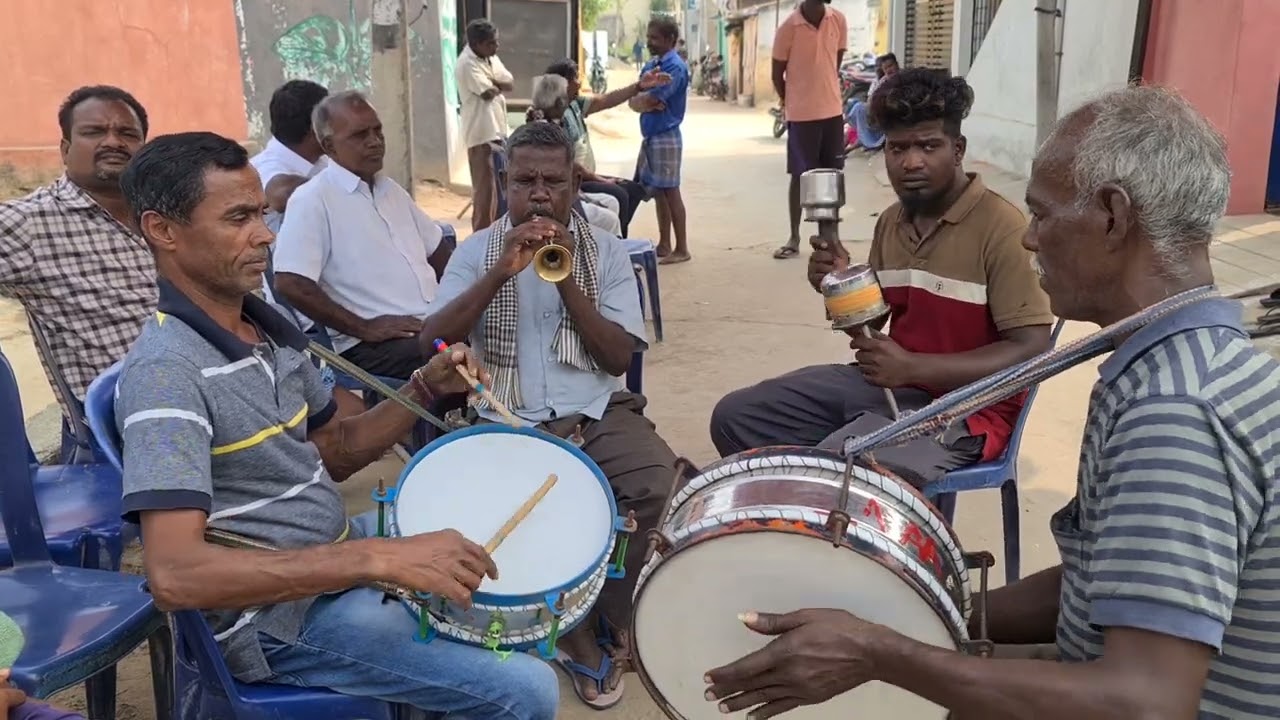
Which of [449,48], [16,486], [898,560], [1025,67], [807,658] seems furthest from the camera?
[449,48]

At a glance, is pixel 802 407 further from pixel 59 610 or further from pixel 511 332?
pixel 59 610

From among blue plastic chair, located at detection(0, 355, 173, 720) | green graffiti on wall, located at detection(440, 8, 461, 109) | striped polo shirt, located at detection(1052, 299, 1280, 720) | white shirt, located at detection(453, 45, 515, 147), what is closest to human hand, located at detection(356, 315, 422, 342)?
blue plastic chair, located at detection(0, 355, 173, 720)

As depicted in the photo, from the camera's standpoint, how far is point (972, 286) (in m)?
2.93

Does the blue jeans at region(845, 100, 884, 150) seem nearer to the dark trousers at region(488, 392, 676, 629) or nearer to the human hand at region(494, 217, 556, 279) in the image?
the dark trousers at region(488, 392, 676, 629)

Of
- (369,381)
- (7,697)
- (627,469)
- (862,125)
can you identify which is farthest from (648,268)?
(862,125)

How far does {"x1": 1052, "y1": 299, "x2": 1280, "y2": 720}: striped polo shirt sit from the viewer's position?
4.10ft

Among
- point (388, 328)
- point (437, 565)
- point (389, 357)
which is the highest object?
point (437, 565)

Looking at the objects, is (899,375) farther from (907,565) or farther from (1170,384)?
(1170,384)

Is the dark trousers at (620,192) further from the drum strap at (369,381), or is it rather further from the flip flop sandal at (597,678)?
the drum strap at (369,381)

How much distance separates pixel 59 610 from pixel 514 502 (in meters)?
1.10

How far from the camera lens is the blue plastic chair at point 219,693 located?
186 centimetres

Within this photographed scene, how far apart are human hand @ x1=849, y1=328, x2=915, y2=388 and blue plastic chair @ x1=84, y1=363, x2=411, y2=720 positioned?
1559 mm

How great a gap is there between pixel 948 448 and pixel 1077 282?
55.7 inches

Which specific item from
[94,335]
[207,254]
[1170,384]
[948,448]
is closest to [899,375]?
[948,448]
